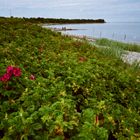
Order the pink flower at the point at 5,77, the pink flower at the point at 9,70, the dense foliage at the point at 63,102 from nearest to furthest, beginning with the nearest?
the dense foliage at the point at 63,102 < the pink flower at the point at 5,77 < the pink flower at the point at 9,70

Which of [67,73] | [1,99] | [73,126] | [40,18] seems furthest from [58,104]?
[40,18]

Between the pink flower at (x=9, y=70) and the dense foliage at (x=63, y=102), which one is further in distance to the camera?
the pink flower at (x=9, y=70)

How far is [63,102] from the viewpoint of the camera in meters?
4.38

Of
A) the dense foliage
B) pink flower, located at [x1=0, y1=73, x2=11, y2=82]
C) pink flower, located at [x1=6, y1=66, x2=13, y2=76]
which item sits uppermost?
pink flower, located at [x1=6, y1=66, x2=13, y2=76]

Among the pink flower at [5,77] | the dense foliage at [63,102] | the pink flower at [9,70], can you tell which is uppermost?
the pink flower at [9,70]

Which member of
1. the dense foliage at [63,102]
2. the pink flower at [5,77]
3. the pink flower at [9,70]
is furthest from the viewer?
the pink flower at [9,70]

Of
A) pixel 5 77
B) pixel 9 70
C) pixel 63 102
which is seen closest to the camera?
pixel 63 102

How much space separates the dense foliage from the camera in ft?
13.4

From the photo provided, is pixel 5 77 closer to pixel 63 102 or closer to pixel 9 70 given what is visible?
pixel 9 70

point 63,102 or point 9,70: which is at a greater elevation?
point 9,70

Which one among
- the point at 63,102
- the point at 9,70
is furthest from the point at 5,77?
the point at 63,102

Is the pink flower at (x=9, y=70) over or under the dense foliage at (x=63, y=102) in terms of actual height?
over

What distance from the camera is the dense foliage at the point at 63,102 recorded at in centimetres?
407

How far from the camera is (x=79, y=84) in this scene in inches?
254
